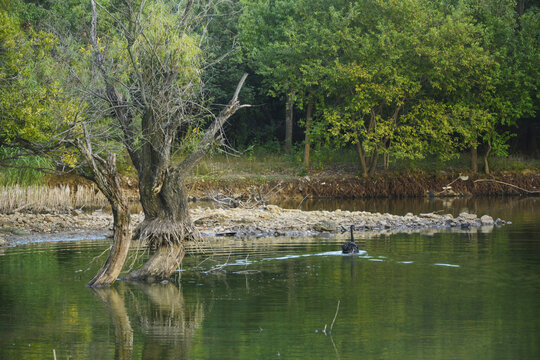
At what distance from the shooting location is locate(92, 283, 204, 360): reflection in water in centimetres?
1296

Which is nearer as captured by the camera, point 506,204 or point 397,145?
point 506,204

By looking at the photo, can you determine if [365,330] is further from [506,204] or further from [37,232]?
[506,204]

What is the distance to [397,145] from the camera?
164ft

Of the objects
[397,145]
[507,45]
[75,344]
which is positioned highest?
[507,45]

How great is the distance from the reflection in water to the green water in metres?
0.02

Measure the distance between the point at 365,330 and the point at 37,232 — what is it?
60.7 feet

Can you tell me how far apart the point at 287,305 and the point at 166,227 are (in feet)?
14.2

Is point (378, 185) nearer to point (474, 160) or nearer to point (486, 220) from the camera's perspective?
point (474, 160)

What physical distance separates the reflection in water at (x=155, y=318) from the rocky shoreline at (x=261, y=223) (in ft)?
33.6

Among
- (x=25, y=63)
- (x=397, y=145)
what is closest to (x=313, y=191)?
(x=397, y=145)

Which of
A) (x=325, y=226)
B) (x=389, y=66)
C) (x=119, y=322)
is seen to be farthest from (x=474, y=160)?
(x=119, y=322)

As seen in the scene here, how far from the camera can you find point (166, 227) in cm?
1934

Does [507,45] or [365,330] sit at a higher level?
[507,45]

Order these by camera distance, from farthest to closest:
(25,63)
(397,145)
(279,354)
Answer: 1. (397,145)
2. (25,63)
3. (279,354)
